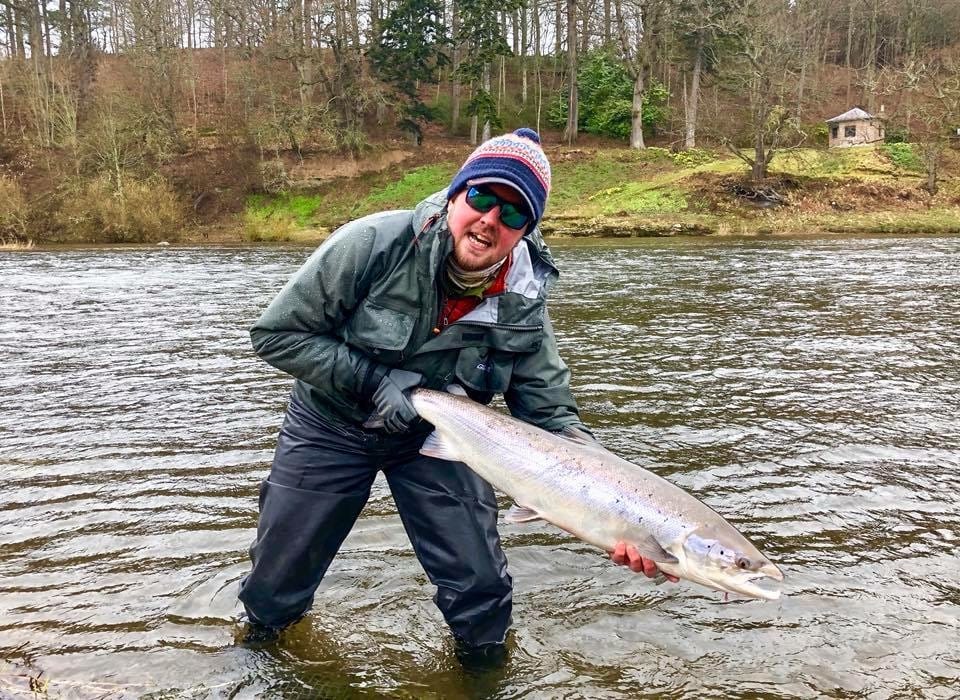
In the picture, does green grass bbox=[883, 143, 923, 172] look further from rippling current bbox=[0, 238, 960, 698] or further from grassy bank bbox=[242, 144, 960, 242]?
rippling current bbox=[0, 238, 960, 698]

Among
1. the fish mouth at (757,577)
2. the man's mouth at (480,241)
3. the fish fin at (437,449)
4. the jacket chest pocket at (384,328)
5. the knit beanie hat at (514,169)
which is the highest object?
the knit beanie hat at (514,169)

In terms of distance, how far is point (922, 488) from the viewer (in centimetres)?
609

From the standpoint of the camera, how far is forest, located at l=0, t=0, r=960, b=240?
36.3m

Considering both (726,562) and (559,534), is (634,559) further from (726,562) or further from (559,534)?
(559,534)

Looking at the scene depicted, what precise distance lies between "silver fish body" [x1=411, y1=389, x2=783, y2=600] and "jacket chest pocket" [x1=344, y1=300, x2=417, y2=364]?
240 millimetres

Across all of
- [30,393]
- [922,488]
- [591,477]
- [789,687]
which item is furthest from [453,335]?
[30,393]

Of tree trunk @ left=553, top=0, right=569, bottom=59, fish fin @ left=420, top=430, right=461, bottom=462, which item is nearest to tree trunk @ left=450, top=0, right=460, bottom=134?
tree trunk @ left=553, top=0, right=569, bottom=59

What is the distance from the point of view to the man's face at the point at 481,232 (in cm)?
322

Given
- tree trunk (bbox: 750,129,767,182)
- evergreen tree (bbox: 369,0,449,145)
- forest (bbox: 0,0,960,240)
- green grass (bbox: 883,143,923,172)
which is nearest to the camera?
tree trunk (bbox: 750,129,767,182)

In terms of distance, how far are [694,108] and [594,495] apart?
44257mm

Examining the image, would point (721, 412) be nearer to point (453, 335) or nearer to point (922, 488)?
point (922, 488)

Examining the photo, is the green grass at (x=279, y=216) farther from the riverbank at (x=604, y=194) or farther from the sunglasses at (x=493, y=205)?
the sunglasses at (x=493, y=205)

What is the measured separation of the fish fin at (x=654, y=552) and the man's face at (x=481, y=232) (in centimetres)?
129

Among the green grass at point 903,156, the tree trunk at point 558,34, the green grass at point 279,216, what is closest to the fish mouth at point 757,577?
the green grass at point 279,216
